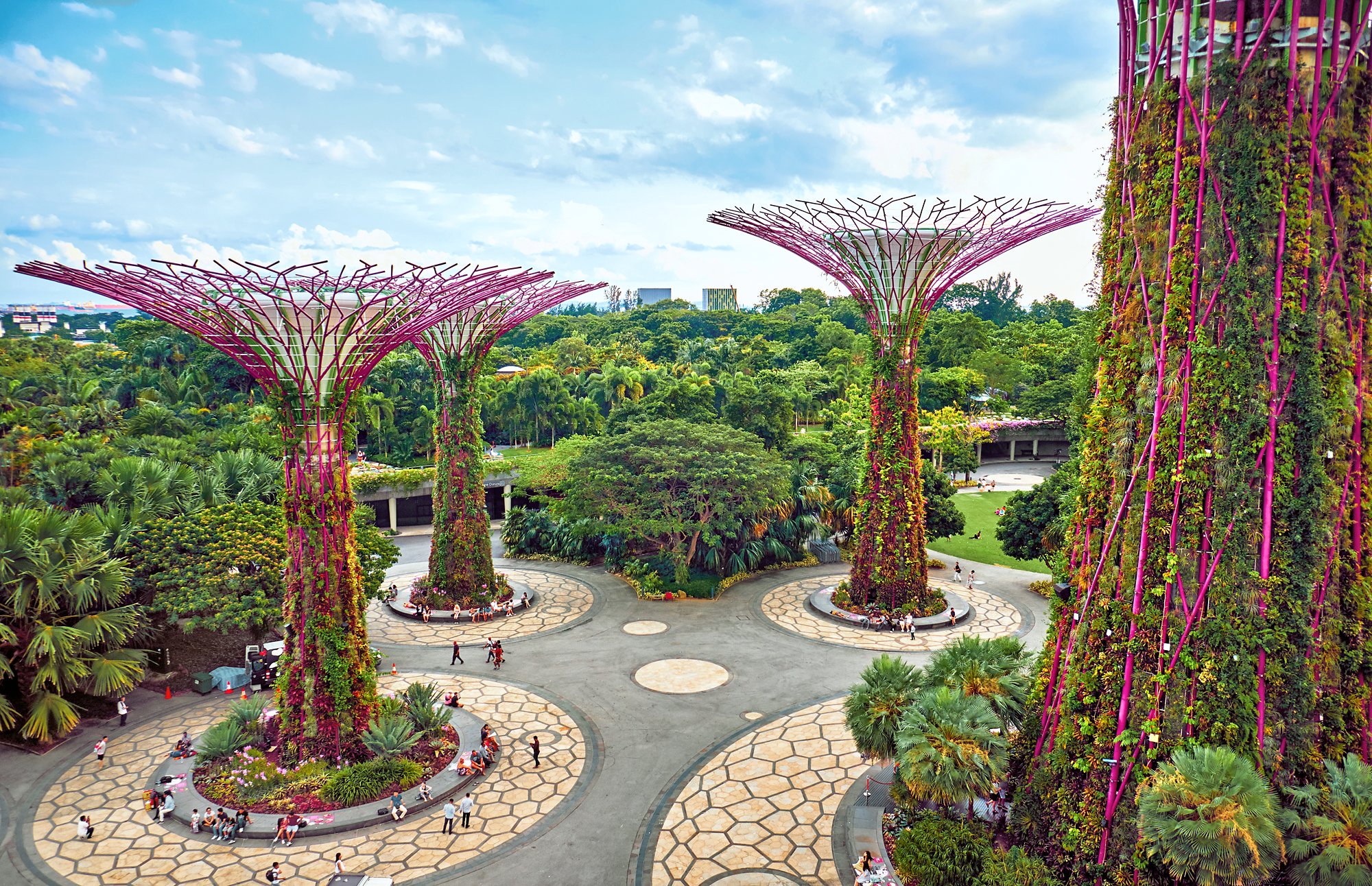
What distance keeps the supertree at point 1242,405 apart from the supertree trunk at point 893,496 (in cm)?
1228

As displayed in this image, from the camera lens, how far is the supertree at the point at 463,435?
23000mm

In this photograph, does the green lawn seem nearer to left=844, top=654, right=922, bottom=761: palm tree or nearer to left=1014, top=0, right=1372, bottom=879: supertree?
left=844, top=654, right=922, bottom=761: palm tree

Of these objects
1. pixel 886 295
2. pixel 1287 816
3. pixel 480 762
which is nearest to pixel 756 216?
pixel 886 295

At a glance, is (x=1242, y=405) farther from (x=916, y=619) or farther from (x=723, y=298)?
(x=723, y=298)

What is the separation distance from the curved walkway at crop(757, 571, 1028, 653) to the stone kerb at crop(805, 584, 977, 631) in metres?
0.14

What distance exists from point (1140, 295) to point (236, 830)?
51.1 ft

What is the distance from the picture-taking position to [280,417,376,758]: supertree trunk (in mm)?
14352

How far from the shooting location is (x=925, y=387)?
54.1 meters

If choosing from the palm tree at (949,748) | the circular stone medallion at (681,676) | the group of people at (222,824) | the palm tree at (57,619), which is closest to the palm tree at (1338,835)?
the palm tree at (949,748)

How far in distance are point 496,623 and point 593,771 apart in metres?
9.08

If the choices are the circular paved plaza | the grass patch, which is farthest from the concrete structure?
the circular paved plaza

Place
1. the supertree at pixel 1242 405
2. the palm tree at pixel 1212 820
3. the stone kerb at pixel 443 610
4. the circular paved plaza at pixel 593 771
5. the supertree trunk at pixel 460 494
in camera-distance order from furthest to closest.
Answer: the stone kerb at pixel 443 610 < the supertree trunk at pixel 460 494 < the circular paved plaza at pixel 593 771 < the supertree at pixel 1242 405 < the palm tree at pixel 1212 820

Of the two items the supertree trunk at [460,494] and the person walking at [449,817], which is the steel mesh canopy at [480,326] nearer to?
the supertree trunk at [460,494]

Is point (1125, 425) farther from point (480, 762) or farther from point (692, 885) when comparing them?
point (480, 762)
